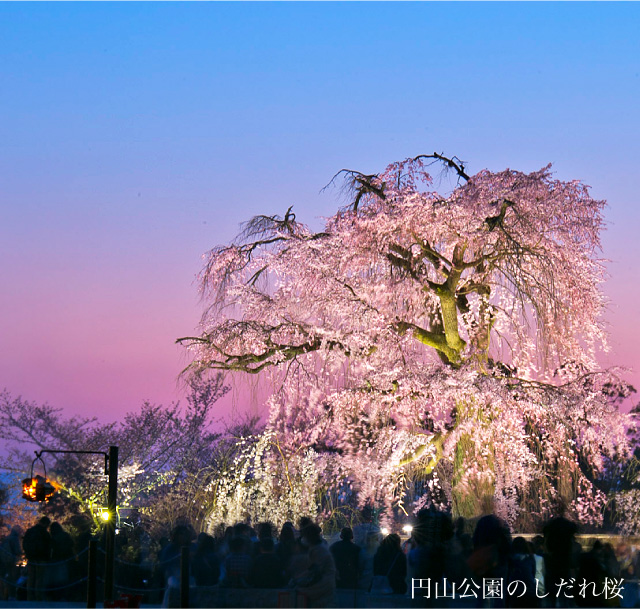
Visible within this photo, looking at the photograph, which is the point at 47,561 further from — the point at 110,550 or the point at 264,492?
the point at 264,492

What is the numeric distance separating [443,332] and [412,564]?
29.8 feet

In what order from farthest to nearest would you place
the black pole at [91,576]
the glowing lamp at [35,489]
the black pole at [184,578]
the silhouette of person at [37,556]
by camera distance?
the glowing lamp at [35,489]
the silhouette of person at [37,556]
the black pole at [91,576]
the black pole at [184,578]

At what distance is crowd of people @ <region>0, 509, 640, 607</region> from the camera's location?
304 inches

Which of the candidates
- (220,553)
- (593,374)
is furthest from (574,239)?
(220,553)

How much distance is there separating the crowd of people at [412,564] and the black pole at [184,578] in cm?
7

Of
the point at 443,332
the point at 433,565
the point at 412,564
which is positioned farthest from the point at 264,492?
the point at 433,565

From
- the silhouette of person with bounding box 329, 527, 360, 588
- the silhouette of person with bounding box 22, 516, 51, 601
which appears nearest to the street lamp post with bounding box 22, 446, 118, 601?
the silhouette of person with bounding box 22, 516, 51, 601

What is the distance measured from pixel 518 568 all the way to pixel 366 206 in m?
10.7

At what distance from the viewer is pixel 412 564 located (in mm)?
8711

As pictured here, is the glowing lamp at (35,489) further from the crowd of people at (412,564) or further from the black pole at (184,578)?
the black pole at (184,578)

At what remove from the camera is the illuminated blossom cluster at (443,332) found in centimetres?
1572

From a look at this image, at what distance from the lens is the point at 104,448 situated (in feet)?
88.6

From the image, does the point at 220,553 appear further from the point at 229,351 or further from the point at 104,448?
the point at 104,448

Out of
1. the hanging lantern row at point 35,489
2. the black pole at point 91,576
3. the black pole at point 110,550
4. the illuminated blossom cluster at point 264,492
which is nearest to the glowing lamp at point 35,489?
the hanging lantern row at point 35,489
